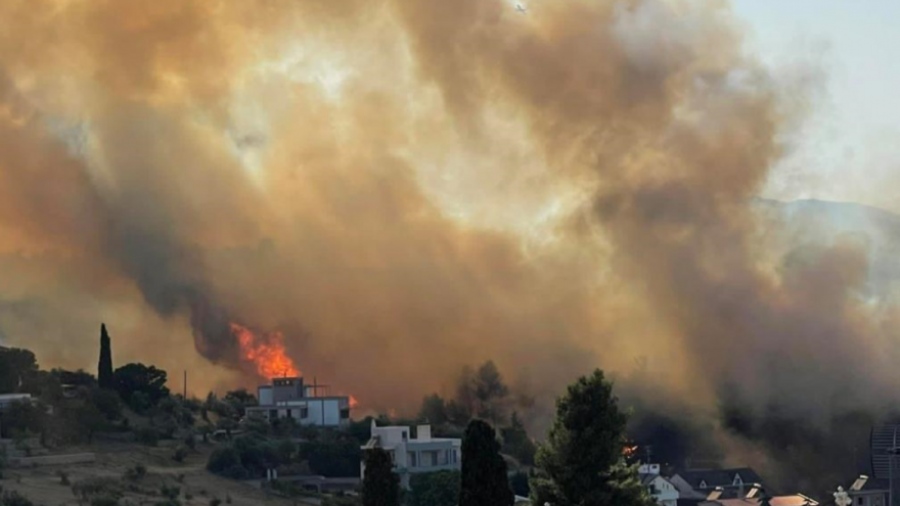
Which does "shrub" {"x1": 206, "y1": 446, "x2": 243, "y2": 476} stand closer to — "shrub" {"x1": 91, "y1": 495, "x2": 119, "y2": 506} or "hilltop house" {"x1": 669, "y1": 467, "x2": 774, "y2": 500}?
"shrub" {"x1": 91, "y1": 495, "x2": 119, "y2": 506}

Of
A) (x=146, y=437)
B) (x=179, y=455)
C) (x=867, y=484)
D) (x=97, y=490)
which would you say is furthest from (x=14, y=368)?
(x=867, y=484)

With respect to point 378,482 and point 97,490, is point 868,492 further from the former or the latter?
point 378,482

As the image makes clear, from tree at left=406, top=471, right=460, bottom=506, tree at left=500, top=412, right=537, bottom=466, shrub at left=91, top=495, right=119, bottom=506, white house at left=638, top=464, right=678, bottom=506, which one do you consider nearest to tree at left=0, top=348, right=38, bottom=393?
tree at left=500, top=412, right=537, bottom=466

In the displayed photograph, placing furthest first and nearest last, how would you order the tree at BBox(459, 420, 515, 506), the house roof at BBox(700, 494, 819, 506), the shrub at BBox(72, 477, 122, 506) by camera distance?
the house roof at BBox(700, 494, 819, 506) → the shrub at BBox(72, 477, 122, 506) → the tree at BBox(459, 420, 515, 506)

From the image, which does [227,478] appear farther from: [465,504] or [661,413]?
[465,504]

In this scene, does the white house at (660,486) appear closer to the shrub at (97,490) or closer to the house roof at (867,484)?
the house roof at (867,484)

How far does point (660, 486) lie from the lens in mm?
90125

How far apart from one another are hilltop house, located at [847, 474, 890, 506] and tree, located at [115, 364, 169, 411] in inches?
1525

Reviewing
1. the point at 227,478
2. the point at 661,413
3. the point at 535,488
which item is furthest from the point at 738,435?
the point at 535,488

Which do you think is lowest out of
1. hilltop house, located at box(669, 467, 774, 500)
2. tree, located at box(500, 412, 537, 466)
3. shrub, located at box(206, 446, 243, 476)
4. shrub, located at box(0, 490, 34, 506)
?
shrub, located at box(0, 490, 34, 506)

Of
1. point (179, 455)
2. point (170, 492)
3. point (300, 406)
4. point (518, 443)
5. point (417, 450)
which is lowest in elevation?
point (170, 492)

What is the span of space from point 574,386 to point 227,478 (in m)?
43.6

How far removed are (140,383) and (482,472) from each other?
63.3 meters

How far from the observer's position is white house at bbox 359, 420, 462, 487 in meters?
95.8
